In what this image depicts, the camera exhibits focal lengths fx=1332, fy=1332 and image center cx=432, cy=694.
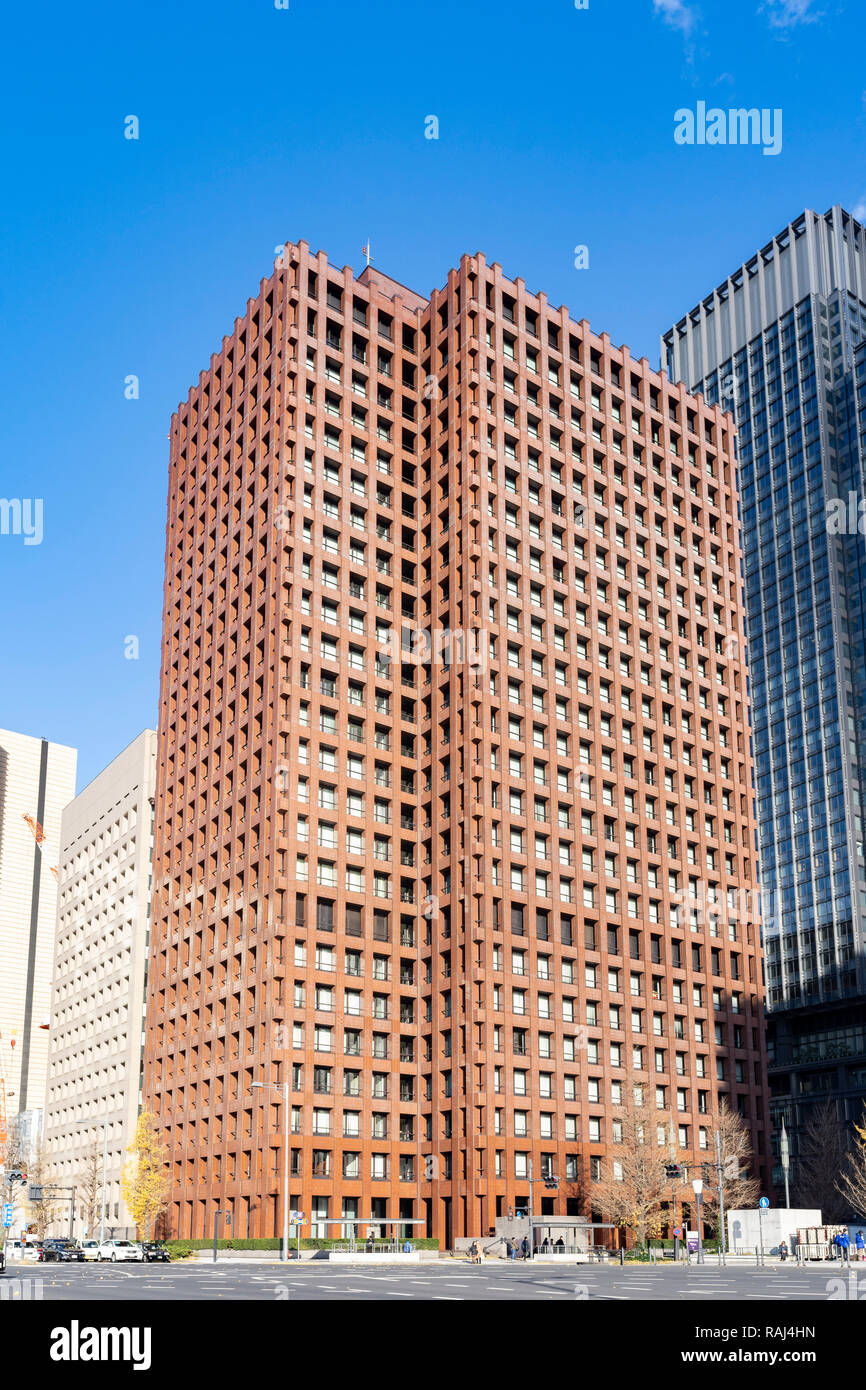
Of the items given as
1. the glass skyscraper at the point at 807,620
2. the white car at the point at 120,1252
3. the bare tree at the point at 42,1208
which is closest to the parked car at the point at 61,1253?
the white car at the point at 120,1252

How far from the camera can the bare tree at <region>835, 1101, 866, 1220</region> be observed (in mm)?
109419

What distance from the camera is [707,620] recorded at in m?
126

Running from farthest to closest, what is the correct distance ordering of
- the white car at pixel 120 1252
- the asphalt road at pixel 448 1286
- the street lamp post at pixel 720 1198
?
the street lamp post at pixel 720 1198
the white car at pixel 120 1252
the asphalt road at pixel 448 1286

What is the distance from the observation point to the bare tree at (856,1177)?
109419 mm

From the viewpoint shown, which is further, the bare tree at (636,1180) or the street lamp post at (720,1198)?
the bare tree at (636,1180)

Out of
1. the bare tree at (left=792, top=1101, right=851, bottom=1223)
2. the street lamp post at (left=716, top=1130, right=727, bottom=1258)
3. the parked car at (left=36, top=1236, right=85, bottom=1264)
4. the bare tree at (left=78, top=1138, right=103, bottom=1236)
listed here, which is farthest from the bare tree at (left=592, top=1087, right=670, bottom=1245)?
the bare tree at (left=78, top=1138, right=103, bottom=1236)

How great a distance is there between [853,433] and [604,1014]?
9707 cm

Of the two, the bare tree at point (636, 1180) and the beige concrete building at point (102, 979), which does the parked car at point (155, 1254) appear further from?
the beige concrete building at point (102, 979)

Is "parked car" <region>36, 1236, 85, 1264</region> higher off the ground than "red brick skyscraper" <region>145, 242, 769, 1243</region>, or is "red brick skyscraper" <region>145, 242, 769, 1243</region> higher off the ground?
"red brick skyscraper" <region>145, 242, 769, 1243</region>

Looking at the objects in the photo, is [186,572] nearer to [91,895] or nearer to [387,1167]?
[91,895]

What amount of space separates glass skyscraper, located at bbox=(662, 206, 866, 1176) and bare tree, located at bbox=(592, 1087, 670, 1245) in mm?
60276

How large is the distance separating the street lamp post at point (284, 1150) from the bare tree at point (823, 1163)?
5916 cm

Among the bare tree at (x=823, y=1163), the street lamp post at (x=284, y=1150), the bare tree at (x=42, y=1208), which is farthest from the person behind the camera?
the bare tree at (x=42, y=1208)

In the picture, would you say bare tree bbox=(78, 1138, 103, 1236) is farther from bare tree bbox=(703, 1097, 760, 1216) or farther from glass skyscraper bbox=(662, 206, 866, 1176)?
glass skyscraper bbox=(662, 206, 866, 1176)
